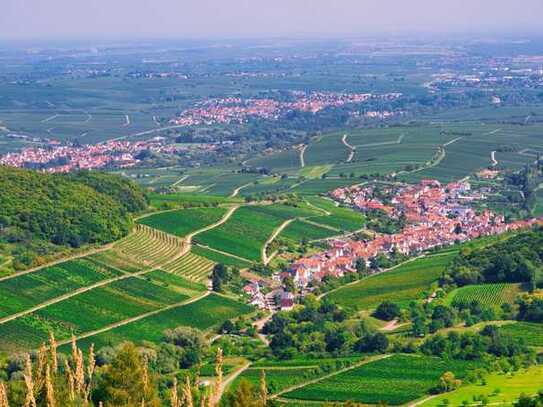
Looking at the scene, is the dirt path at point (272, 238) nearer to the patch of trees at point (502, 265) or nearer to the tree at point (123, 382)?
the patch of trees at point (502, 265)

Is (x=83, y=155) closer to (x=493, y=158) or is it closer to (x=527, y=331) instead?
(x=493, y=158)

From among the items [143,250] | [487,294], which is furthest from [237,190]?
[487,294]

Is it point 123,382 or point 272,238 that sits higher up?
point 123,382

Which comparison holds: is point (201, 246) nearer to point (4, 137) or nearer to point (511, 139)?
point (511, 139)

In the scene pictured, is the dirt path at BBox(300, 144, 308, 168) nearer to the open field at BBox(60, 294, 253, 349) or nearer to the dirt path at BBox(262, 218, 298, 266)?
the dirt path at BBox(262, 218, 298, 266)

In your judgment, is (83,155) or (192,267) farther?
(83,155)

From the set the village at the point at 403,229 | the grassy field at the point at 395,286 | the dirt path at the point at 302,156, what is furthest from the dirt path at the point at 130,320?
the dirt path at the point at 302,156

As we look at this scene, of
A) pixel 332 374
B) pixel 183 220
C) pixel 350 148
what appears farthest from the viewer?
pixel 350 148
